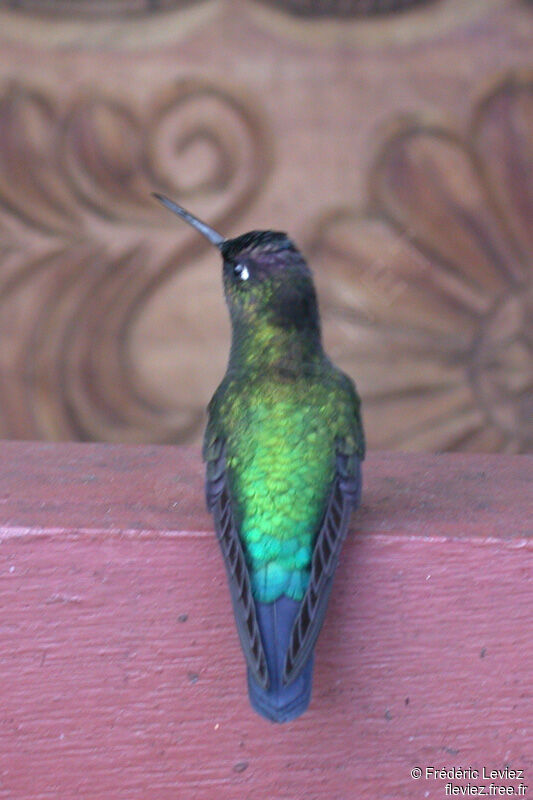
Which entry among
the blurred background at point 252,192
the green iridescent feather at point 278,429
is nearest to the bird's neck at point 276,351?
the green iridescent feather at point 278,429

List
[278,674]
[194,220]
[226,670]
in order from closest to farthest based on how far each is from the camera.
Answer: [278,674] → [226,670] → [194,220]

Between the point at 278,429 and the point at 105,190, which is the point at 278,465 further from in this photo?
the point at 105,190

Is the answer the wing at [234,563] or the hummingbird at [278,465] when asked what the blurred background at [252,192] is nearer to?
the hummingbird at [278,465]

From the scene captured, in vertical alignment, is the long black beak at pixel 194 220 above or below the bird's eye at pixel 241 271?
above

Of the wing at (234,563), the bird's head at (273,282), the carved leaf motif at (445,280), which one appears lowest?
the carved leaf motif at (445,280)

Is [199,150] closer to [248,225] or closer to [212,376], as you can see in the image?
[248,225]

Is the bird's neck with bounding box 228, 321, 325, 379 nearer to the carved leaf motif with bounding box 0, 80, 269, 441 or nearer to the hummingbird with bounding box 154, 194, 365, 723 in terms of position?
the hummingbird with bounding box 154, 194, 365, 723

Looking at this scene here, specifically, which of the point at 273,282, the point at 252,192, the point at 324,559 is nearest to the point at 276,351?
the point at 273,282
